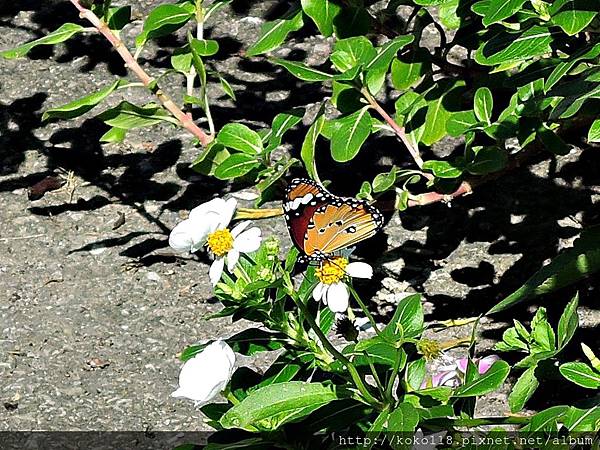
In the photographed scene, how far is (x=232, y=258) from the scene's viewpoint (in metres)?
1.58

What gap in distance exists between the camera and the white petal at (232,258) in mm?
1573

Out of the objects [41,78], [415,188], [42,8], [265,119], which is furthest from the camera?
[42,8]

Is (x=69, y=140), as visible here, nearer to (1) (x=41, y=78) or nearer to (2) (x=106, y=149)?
(2) (x=106, y=149)

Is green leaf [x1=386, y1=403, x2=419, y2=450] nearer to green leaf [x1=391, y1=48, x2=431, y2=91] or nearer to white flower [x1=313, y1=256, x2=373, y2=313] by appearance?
white flower [x1=313, y1=256, x2=373, y2=313]

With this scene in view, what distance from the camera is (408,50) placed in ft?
8.36

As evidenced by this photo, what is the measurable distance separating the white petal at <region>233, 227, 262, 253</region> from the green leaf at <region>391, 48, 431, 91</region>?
3.21 feet

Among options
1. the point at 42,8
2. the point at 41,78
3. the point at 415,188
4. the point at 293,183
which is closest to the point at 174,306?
the point at 415,188

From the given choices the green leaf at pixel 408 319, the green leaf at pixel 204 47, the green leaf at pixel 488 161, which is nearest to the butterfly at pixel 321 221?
the green leaf at pixel 408 319

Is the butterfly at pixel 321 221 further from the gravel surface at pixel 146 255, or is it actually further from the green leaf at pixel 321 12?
the gravel surface at pixel 146 255

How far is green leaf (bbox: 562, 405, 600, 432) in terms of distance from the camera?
158 cm

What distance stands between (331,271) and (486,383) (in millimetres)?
283

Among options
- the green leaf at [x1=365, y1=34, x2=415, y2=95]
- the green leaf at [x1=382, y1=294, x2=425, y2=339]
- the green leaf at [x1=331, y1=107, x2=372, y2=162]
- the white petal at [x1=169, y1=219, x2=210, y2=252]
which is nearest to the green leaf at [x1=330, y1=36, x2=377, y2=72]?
the green leaf at [x1=365, y1=34, x2=415, y2=95]

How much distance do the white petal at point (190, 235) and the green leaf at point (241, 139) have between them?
2.21 feet

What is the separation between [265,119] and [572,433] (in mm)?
1978
